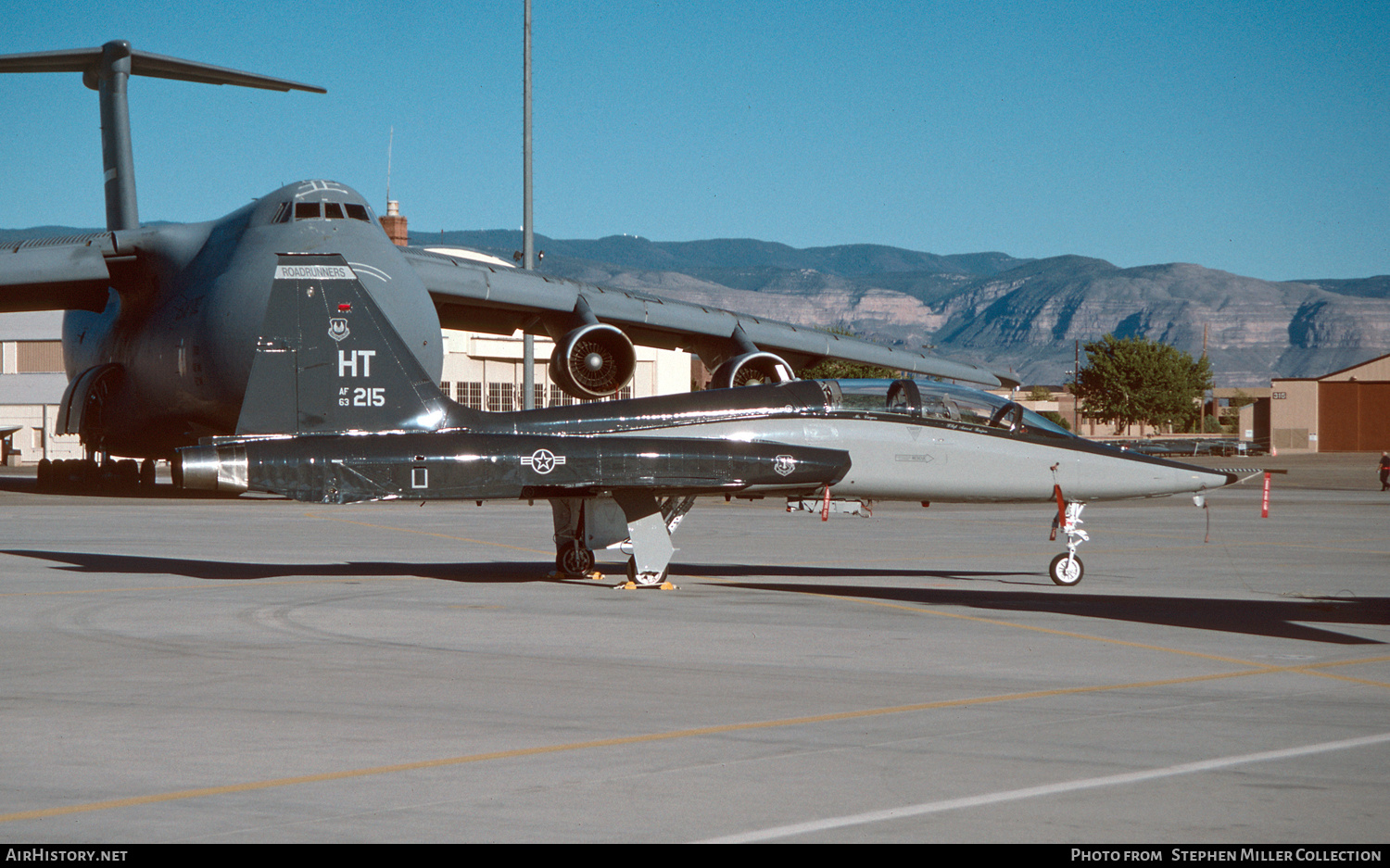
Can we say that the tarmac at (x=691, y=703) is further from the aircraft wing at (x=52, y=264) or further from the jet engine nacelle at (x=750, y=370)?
the aircraft wing at (x=52, y=264)

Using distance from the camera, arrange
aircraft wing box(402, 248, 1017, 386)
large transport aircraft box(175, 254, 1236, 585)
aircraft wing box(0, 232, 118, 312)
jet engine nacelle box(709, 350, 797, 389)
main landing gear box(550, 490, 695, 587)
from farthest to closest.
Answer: aircraft wing box(402, 248, 1017, 386) < aircraft wing box(0, 232, 118, 312) < jet engine nacelle box(709, 350, 797, 389) < main landing gear box(550, 490, 695, 587) < large transport aircraft box(175, 254, 1236, 585)

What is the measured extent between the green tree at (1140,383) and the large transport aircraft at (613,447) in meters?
96.4

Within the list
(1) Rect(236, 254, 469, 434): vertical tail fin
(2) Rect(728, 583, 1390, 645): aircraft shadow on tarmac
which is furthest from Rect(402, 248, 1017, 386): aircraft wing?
(2) Rect(728, 583, 1390, 645): aircraft shadow on tarmac

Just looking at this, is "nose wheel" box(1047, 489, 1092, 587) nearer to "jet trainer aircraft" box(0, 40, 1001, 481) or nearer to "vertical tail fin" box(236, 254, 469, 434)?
"vertical tail fin" box(236, 254, 469, 434)

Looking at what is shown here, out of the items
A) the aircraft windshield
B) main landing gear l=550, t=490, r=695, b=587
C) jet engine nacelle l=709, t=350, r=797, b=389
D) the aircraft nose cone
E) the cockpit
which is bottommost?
main landing gear l=550, t=490, r=695, b=587

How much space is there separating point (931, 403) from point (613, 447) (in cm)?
414

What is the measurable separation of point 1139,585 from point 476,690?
9.47m

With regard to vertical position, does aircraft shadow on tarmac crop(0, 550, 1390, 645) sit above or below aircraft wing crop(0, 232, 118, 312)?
below

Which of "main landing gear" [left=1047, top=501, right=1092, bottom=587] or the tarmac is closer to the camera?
the tarmac

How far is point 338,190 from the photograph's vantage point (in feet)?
74.6

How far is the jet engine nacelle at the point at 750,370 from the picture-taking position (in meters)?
23.2

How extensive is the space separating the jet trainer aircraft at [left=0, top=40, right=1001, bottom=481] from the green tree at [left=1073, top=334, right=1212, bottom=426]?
8300 centimetres

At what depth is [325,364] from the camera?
13906mm

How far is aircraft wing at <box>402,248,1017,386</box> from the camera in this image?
27547 mm
